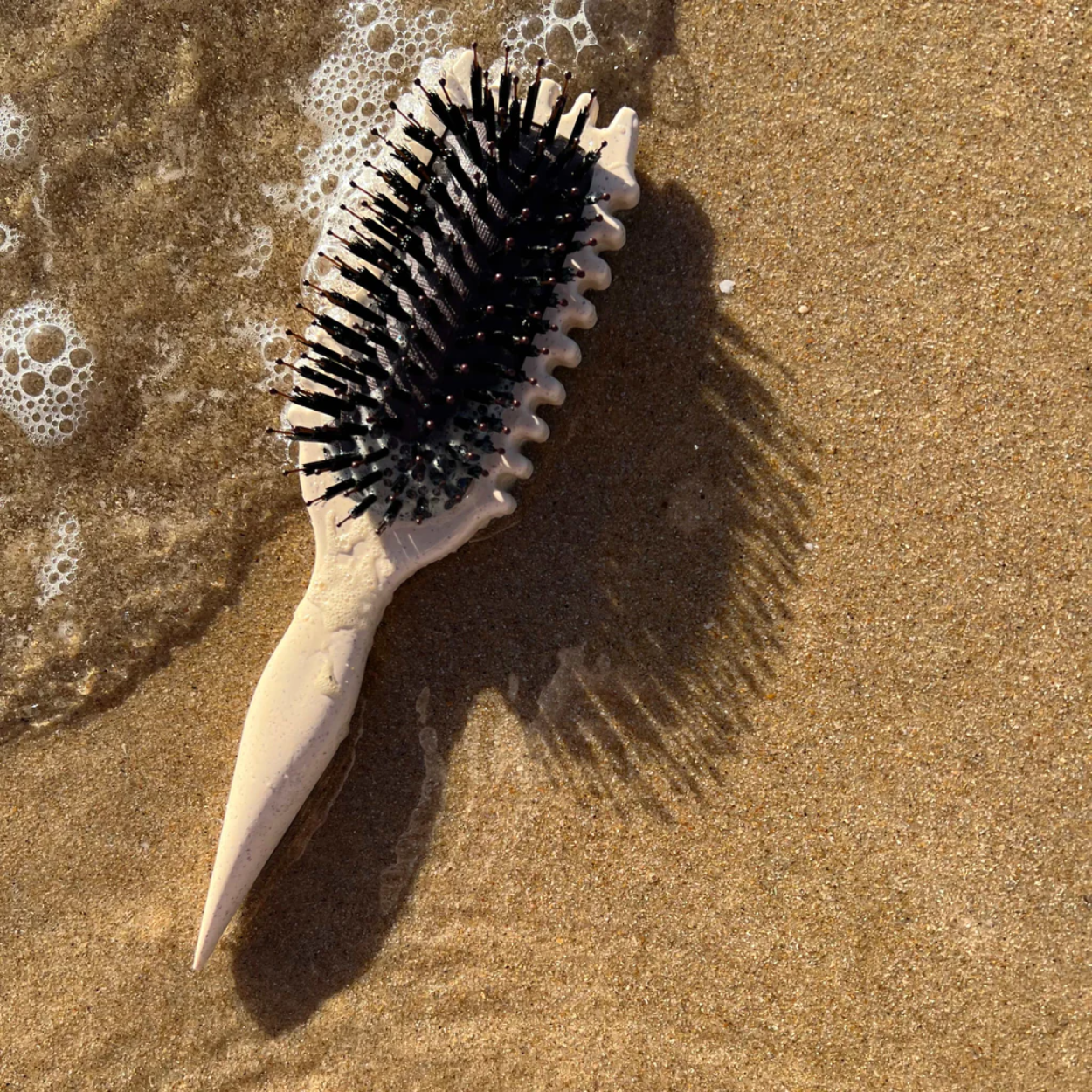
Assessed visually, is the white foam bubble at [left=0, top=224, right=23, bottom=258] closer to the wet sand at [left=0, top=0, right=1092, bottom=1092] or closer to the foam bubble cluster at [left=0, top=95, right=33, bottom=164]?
the wet sand at [left=0, top=0, right=1092, bottom=1092]

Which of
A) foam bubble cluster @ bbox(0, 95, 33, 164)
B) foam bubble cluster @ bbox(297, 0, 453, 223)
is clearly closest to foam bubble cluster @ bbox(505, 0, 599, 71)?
foam bubble cluster @ bbox(297, 0, 453, 223)

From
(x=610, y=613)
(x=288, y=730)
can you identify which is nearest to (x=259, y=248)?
(x=288, y=730)

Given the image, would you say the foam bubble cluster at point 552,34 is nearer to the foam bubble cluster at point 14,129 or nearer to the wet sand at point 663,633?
the wet sand at point 663,633

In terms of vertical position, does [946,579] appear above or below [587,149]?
below

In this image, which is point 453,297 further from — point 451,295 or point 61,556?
point 61,556

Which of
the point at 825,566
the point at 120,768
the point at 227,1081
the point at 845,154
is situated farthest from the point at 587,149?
the point at 227,1081

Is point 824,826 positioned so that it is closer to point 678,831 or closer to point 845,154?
point 678,831

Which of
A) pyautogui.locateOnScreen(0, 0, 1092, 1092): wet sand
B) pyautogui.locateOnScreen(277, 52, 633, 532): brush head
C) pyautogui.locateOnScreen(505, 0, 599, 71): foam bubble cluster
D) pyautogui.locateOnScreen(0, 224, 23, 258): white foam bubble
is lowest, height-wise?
pyautogui.locateOnScreen(0, 0, 1092, 1092): wet sand
